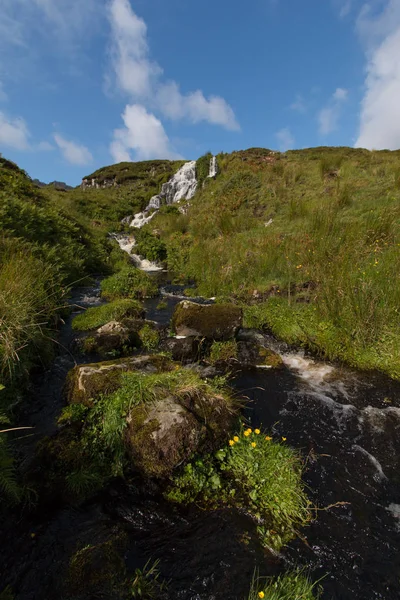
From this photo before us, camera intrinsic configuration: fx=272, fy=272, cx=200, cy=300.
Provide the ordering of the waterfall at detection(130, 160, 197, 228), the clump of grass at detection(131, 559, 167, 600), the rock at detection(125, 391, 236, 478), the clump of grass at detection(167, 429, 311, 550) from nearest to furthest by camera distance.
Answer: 1. the clump of grass at detection(131, 559, 167, 600)
2. the clump of grass at detection(167, 429, 311, 550)
3. the rock at detection(125, 391, 236, 478)
4. the waterfall at detection(130, 160, 197, 228)

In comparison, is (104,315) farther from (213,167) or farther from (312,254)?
(213,167)

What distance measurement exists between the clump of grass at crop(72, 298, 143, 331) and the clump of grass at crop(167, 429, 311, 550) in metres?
5.55

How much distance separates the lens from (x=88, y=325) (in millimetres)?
7840

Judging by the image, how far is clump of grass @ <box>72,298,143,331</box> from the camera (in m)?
7.85

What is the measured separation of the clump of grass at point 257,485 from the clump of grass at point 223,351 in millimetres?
2945

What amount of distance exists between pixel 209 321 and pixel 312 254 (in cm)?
428

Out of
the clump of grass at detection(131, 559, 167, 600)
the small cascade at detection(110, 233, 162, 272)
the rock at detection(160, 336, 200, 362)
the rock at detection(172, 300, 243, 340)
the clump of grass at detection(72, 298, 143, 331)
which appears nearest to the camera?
the clump of grass at detection(131, 559, 167, 600)

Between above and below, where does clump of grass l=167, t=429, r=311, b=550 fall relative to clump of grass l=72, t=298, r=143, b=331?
below

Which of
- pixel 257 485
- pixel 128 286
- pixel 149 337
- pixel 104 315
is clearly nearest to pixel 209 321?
pixel 149 337

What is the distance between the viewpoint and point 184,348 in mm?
6332

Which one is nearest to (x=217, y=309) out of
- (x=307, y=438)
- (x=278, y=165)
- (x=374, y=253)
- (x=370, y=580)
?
(x=307, y=438)

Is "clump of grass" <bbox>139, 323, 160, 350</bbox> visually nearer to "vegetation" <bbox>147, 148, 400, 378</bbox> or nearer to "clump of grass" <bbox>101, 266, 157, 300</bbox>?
"vegetation" <bbox>147, 148, 400, 378</bbox>

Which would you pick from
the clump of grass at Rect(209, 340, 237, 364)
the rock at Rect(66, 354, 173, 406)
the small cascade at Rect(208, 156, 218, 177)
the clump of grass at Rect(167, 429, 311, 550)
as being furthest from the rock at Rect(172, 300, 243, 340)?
the small cascade at Rect(208, 156, 218, 177)

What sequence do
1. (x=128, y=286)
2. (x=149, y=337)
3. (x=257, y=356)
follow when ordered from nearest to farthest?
(x=257, y=356), (x=149, y=337), (x=128, y=286)
